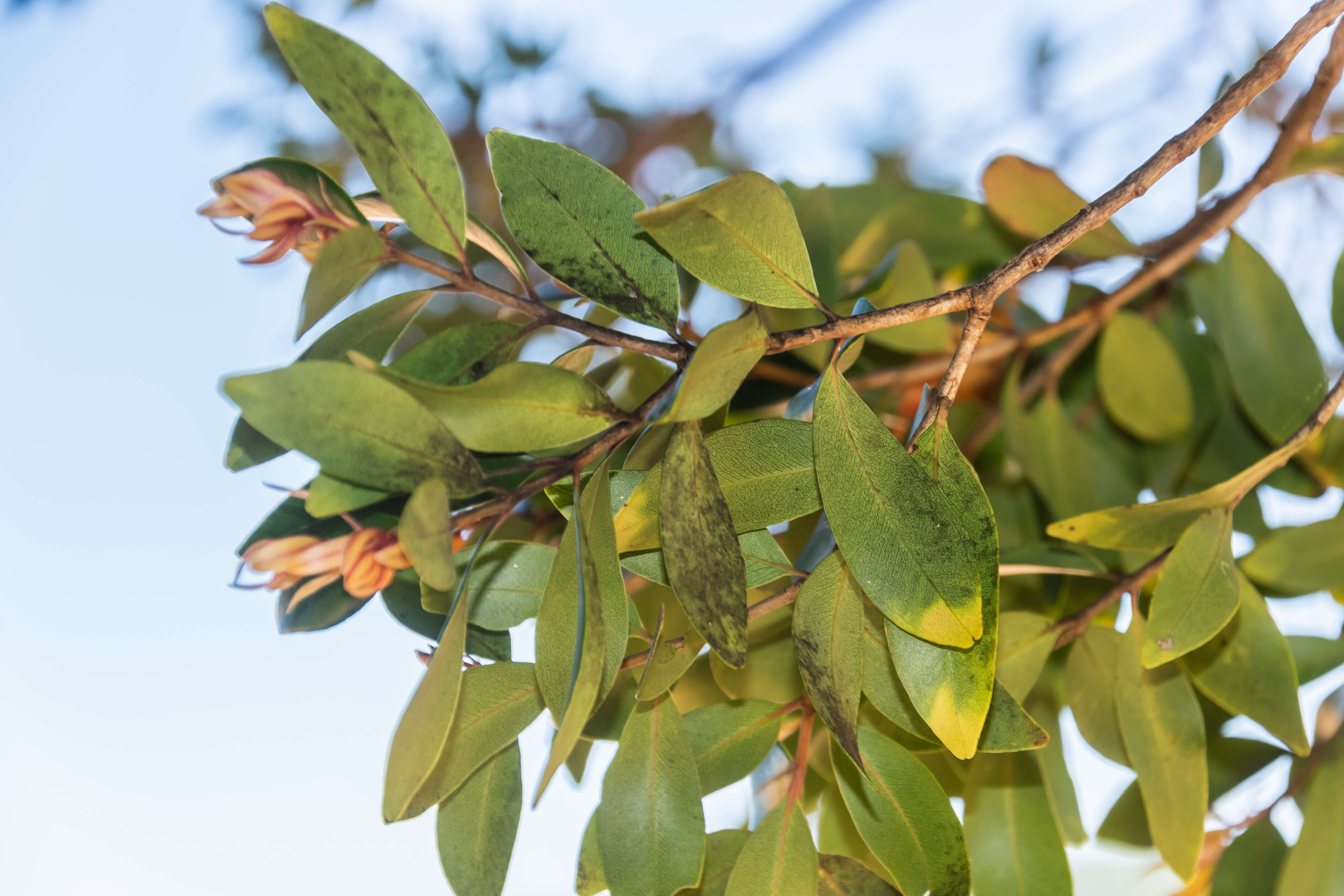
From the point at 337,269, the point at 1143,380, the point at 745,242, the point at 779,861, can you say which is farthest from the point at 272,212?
the point at 1143,380

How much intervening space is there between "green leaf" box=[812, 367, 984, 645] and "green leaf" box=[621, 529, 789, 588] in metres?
0.04

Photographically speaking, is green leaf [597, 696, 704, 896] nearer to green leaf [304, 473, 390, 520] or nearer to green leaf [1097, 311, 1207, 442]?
green leaf [304, 473, 390, 520]

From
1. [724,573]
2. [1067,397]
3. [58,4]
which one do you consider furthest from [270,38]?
[724,573]

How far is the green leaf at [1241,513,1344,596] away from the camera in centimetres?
38

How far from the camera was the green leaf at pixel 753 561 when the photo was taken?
10.4 inches

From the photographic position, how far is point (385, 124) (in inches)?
8.8

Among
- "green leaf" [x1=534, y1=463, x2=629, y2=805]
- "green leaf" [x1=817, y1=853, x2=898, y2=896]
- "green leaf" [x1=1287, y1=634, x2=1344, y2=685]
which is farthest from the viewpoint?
"green leaf" [x1=1287, y1=634, x2=1344, y2=685]

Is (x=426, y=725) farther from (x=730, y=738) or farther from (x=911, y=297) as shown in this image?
(x=911, y=297)

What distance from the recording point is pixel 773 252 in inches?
9.6

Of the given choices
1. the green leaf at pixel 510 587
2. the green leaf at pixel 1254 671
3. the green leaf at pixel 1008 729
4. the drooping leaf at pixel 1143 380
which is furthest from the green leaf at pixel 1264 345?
the green leaf at pixel 510 587

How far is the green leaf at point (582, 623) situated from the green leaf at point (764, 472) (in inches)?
1.0

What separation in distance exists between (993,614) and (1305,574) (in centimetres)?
25

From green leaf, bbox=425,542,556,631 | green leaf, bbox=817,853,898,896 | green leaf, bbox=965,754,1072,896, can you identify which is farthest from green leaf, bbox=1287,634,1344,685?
green leaf, bbox=425,542,556,631

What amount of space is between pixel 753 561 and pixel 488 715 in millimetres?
94
